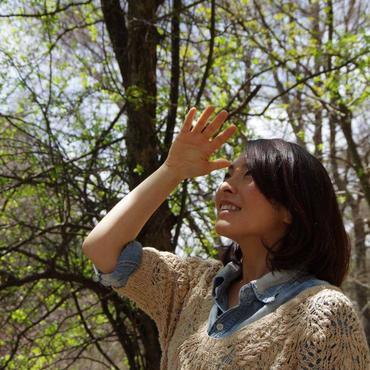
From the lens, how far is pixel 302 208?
143 centimetres

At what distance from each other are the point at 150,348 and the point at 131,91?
4.65 feet

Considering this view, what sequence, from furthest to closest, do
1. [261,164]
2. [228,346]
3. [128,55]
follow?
[128,55] < [261,164] < [228,346]

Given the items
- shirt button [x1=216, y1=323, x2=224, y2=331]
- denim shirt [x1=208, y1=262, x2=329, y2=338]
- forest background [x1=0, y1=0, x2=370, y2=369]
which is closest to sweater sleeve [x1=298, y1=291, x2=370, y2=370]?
denim shirt [x1=208, y1=262, x2=329, y2=338]

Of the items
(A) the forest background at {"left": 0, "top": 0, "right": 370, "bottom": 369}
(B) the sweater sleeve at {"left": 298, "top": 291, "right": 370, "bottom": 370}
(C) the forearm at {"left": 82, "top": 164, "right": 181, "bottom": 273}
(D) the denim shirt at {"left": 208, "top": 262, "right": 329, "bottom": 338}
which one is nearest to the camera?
(B) the sweater sleeve at {"left": 298, "top": 291, "right": 370, "bottom": 370}

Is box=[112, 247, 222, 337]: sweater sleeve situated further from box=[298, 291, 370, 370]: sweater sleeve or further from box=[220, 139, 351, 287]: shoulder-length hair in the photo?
→ box=[298, 291, 370, 370]: sweater sleeve

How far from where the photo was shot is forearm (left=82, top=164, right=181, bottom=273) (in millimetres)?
1589

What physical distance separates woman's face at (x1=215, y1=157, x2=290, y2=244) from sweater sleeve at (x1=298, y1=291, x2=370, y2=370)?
0.83 ft

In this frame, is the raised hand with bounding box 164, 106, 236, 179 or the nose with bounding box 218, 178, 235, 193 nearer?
the nose with bounding box 218, 178, 235, 193

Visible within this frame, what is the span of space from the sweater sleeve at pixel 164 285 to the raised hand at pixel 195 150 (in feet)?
0.84

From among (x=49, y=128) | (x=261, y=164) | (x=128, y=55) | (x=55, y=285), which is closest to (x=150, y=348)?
(x=55, y=285)

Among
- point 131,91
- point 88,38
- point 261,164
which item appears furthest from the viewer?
point 88,38

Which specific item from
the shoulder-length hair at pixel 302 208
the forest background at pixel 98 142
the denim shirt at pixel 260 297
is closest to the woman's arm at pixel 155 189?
the shoulder-length hair at pixel 302 208

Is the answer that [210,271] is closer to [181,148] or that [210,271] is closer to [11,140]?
[181,148]

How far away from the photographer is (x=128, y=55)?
3301mm
